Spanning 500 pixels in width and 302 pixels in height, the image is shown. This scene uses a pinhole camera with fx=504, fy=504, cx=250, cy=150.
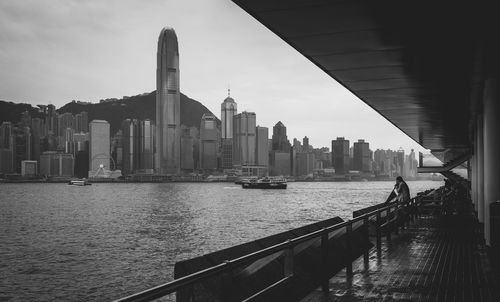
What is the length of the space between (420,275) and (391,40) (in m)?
4.35

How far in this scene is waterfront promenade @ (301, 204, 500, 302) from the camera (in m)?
7.79

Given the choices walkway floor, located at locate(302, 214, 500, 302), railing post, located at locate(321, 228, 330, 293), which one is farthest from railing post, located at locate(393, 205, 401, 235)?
railing post, located at locate(321, 228, 330, 293)

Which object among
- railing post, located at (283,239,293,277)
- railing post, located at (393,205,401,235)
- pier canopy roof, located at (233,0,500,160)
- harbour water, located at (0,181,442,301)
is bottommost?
harbour water, located at (0,181,442,301)

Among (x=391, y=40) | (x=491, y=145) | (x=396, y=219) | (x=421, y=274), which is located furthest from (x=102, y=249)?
(x=391, y=40)

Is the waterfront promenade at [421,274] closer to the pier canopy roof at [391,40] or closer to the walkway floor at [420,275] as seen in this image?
the walkway floor at [420,275]

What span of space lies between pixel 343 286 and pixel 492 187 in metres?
7.88

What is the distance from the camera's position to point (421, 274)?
→ 31.2 ft

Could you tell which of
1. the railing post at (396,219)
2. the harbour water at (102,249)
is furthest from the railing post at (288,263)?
the harbour water at (102,249)

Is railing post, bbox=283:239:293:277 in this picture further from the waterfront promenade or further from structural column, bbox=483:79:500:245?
structural column, bbox=483:79:500:245

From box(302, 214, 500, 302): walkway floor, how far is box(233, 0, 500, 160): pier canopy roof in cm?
412

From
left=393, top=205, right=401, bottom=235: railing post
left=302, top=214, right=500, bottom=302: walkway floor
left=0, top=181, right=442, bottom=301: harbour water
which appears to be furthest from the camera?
left=0, top=181, right=442, bottom=301: harbour water

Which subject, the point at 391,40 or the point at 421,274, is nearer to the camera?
the point at 391,40

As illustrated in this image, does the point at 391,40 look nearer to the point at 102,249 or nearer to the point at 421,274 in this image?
the point at 421,274

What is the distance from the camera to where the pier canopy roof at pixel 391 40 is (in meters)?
6.94
